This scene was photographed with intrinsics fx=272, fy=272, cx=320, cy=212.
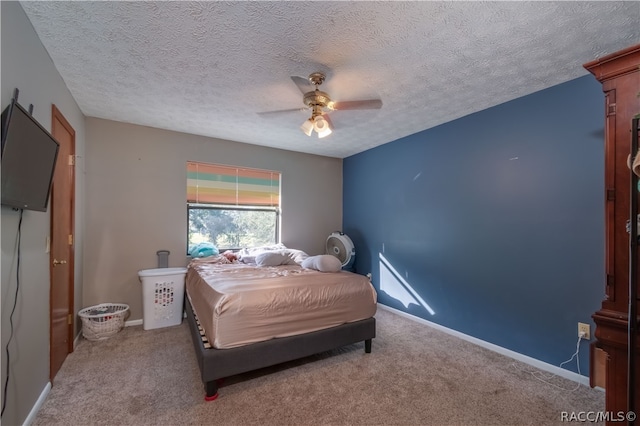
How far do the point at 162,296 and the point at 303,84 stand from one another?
114 inches

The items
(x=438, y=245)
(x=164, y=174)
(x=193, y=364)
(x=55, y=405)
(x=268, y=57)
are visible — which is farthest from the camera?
(x=164, y=174)

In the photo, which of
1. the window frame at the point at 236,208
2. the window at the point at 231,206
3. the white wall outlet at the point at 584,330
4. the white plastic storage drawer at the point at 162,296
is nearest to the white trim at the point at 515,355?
the white wall outlet at the point at 584,330

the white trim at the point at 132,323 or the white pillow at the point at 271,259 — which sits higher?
the white pillow at the point at 271,259

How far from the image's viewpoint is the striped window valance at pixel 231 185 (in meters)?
3.83

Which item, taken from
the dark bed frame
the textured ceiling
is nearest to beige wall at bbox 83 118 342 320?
the textured ceiling

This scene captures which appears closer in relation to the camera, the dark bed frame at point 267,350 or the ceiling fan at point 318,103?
the dark bed frame at point 267,350

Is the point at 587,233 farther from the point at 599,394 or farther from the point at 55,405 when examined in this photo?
the point at 55,405

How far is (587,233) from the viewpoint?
7.33 feet

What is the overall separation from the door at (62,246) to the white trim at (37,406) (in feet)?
0.39

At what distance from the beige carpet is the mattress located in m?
0.39

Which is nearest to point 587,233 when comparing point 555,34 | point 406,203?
point 555,34

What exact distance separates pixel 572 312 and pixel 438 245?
1.34 metres

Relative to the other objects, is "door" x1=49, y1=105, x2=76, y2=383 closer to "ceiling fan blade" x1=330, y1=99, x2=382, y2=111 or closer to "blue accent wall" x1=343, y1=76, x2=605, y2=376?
"ceiling fan blade" x1=330, y1=99, x2=382, y2=111

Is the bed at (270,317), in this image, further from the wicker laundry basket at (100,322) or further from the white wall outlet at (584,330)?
the white wall outlet at (584,330)
